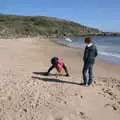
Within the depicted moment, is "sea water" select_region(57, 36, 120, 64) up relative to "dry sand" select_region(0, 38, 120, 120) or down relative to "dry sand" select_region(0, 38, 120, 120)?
down

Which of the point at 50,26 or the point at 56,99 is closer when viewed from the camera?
the point at 56,99

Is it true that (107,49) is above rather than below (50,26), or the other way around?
below

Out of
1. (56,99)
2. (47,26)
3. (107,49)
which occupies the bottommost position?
(107,49)

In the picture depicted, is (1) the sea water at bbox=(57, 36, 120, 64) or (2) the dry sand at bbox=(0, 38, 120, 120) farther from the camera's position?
(1) the sea water at bbox=(57, 36, 120, 64)

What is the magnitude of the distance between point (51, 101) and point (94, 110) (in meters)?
1.08

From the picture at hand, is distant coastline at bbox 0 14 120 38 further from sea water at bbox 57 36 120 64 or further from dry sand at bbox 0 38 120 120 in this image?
dry sand at bbox 0 38 120 120

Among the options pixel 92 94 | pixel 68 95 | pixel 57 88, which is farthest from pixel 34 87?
pixel 92 94

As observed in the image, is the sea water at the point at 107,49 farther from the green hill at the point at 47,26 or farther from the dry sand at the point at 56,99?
the green hill at the point at 47,26

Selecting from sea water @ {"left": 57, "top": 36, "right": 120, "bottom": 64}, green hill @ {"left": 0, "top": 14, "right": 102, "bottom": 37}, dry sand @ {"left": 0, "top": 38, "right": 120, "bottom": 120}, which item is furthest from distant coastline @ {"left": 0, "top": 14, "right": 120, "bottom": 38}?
dry sand @ {"left": 0, "top": 38, "right": 120, "bottom": 120}

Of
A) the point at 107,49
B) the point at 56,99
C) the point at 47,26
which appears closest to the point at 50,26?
the point at 47,26

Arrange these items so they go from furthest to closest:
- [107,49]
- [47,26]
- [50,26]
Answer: [50,26] → [47,26] → [107,49]

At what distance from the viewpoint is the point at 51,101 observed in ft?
22.1

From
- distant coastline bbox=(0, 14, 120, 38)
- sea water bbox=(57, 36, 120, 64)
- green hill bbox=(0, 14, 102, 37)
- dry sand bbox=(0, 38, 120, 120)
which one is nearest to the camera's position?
dry sand bbox=(0, 38, 120, 120)

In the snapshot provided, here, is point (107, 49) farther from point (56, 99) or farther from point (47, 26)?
point (47, 26)
